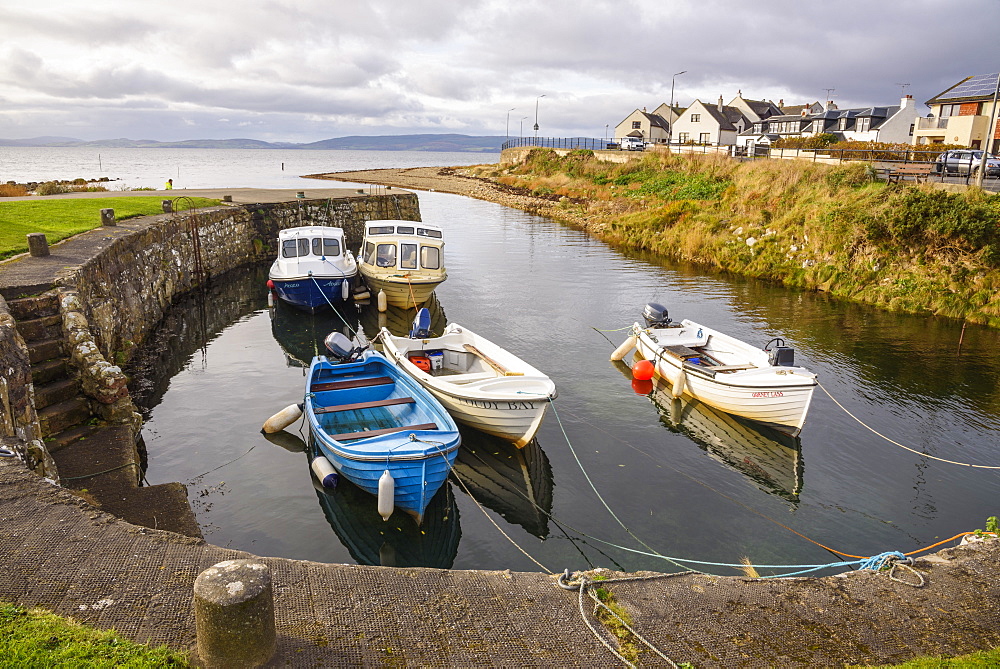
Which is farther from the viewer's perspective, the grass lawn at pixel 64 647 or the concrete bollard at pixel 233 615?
the grass lawn at pixel 64 647

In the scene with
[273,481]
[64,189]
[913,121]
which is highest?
[913,121]

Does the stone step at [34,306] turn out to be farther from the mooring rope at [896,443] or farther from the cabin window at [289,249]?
the mooring rope at [896,443]

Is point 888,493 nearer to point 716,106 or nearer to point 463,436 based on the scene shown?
point 463,436

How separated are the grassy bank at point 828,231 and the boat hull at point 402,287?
16.7m

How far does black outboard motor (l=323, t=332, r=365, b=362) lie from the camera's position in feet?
46.4

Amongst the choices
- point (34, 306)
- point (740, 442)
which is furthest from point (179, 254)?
point (740, 442)

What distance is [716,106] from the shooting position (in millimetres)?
77312

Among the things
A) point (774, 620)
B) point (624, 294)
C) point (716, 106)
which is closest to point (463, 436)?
point (774, 620)

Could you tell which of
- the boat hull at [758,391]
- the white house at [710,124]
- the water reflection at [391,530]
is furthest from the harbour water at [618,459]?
the white house at [710,124]

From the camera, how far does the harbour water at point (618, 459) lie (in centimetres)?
1023

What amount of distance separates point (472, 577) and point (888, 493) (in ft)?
30.5

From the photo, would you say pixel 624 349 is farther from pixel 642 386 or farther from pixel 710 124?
pixel 710 124

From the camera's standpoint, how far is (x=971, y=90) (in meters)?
47.6

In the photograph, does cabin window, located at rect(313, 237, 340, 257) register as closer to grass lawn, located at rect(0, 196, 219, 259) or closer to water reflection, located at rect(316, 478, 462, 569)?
grass lawn, located at rect(0, 196, 219, 259)
